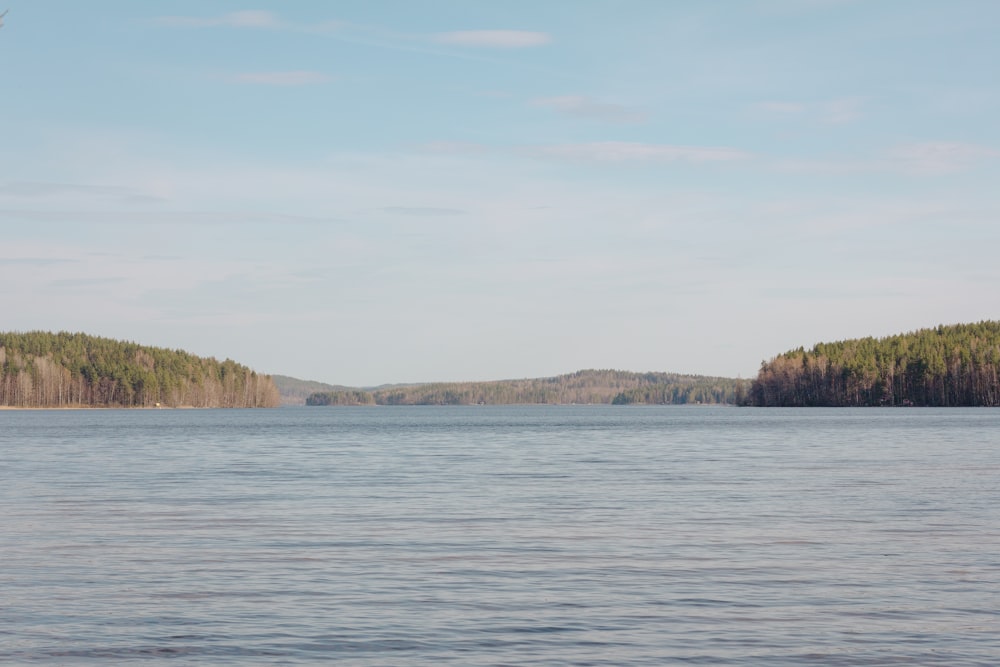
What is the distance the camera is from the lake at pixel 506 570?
1742cm

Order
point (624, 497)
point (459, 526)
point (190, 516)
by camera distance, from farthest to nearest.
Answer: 1. point (624, 497)
2. point (190, 516)
3. point (459, 526)

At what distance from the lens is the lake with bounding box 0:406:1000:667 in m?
17.4

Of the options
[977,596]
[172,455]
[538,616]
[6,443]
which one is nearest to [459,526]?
[538,616]

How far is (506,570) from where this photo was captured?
24.3 meters

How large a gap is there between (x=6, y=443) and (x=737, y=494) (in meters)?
75.0

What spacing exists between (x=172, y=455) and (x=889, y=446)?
166 ft

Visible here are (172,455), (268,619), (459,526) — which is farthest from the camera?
(172,455)

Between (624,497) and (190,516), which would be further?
(624,497)

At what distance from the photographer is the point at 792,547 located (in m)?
27.5

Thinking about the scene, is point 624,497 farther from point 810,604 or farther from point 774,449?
point 774,449

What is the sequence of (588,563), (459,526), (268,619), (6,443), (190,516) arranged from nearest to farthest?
(268,619) < (588,563) < (459,526) < (190,516) < (6,443)

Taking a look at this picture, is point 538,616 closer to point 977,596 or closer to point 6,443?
point 977,596

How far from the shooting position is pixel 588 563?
2519 centimetres

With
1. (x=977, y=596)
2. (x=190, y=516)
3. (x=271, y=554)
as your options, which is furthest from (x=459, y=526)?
(x=977, y=596)
